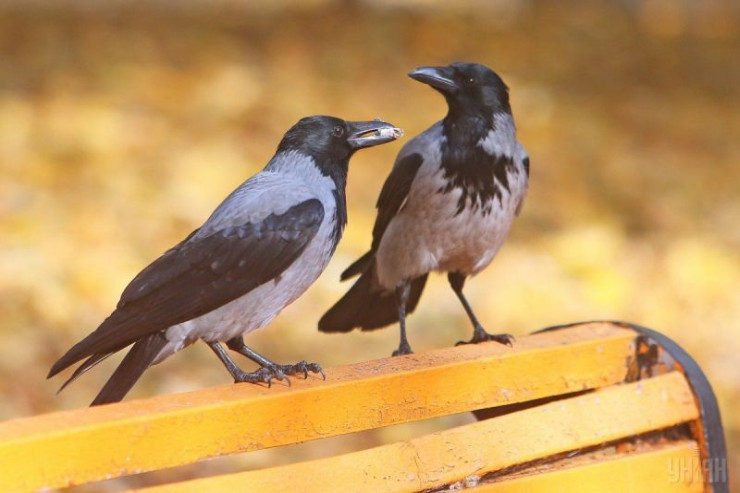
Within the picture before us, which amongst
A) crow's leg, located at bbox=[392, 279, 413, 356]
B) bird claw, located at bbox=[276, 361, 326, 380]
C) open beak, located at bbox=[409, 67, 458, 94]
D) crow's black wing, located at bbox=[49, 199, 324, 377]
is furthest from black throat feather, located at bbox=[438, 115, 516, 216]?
bird claw, located at bbox=[276, 361, 326, 380]

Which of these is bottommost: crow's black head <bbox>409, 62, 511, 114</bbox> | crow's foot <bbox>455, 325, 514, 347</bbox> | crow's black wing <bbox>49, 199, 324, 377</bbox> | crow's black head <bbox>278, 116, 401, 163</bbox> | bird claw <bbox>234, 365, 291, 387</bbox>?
crow's foot <bbox>455, 325, 514, 347</bbox>

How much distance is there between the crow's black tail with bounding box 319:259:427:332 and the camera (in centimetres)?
392

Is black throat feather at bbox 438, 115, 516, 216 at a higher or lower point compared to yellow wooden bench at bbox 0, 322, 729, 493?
higher

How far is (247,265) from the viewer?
9.04 feet

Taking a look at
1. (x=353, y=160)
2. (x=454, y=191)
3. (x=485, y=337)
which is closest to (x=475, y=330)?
(x=485, y=337)

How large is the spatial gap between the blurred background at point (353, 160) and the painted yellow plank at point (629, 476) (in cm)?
271

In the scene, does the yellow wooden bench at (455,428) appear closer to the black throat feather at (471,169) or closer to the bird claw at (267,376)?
the bird claw at (267,376)

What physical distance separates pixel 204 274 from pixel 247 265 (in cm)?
12

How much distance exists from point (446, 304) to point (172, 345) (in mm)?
3918

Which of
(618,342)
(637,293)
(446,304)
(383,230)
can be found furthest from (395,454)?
(637,293)

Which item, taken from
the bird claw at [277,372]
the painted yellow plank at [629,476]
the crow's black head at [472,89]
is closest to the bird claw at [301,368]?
the bird claw at [277,372]

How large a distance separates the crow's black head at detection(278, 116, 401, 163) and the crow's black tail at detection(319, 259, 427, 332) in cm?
95

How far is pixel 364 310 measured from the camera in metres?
3.96

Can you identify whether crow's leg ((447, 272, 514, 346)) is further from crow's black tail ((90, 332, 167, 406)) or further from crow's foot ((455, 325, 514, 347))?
crow's black tail ((90, 332, 167, 406))
